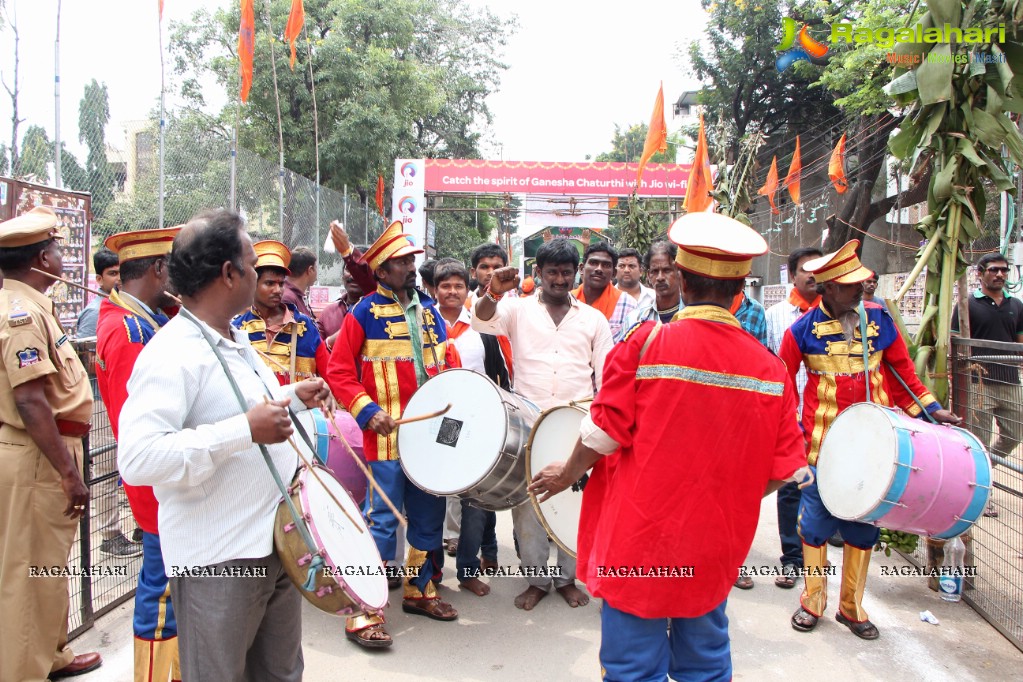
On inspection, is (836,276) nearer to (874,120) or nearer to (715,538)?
(715,538)

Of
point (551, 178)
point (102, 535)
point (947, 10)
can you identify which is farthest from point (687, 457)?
point (551, 178)

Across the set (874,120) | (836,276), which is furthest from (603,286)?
(874,120)

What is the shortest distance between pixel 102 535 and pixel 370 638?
2246 mm

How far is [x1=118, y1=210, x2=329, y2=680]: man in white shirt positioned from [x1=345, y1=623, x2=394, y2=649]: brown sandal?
1.79 meters

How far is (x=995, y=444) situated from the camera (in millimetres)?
4617

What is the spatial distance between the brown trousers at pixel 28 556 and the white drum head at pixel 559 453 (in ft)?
6.88

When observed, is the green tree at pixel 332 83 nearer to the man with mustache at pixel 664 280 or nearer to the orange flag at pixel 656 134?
the orange flag at pixel 656 134

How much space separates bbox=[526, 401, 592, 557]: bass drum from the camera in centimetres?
348

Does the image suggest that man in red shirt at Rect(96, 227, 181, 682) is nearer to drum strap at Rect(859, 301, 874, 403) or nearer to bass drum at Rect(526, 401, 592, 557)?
bass drum at Rect(526, 401, 592, 557)

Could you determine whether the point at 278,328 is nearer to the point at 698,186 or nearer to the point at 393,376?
the point at 393,376

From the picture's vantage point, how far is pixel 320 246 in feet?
41.2

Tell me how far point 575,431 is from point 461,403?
2.08 ft

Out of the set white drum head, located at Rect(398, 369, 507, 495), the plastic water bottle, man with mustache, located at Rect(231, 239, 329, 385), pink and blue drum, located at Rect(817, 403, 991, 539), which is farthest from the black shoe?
the plastic water bottle

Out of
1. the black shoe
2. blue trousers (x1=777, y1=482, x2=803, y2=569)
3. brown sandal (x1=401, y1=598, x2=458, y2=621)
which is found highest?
blue trousers (x1=777, y1=482, x2=803, y2=569)
